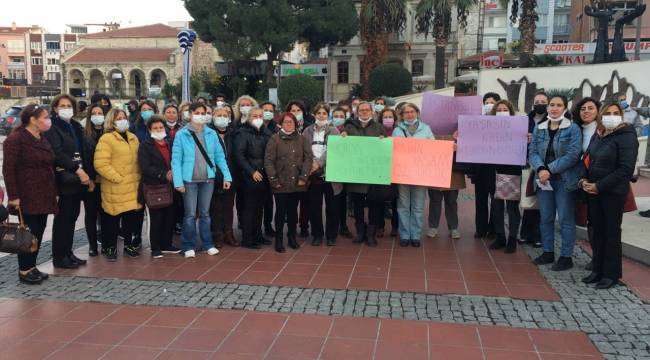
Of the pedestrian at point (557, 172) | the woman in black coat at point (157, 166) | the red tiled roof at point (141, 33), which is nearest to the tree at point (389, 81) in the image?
the pedestrian at point (557, 172)

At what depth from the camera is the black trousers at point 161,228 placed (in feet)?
21.1

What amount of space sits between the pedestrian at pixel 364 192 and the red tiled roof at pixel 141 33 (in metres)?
55.9

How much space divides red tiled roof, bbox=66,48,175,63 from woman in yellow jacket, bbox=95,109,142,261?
169 feet

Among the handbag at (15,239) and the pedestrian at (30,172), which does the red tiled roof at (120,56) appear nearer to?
the pedestrian at (30,172)

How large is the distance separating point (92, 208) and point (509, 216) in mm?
4899

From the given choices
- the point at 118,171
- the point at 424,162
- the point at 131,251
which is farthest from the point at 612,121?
the point at 131,251

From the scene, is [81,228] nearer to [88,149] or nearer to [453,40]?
[88,149]

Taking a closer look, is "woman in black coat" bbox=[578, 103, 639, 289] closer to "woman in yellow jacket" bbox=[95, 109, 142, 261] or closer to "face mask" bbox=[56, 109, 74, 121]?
"woman in yellow jacket" bbox=[95, 109, 142, 261]

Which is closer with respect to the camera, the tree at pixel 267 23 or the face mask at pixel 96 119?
the face mask at pixel 96 119

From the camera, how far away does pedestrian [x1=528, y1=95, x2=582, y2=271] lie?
5.57 m

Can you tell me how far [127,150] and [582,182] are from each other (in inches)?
188

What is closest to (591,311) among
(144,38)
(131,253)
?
(131,253)

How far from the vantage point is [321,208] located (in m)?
7.09

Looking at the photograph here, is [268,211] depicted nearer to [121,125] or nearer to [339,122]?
[339,122]
